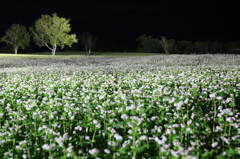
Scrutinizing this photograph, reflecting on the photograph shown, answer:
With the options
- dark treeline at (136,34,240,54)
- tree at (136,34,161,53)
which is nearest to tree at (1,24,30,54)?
dark treeline at (136,34,240,54)

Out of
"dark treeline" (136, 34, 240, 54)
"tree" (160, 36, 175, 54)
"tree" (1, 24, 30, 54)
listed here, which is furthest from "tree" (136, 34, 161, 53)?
"tree" (1, 24, 30, 54)

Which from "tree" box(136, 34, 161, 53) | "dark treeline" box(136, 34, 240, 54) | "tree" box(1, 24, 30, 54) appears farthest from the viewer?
"tree" box(136, 34, 161, 53)

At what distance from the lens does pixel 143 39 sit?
114 m

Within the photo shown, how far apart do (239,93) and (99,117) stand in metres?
5.84

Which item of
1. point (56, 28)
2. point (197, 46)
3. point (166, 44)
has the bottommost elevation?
point (197, 46)

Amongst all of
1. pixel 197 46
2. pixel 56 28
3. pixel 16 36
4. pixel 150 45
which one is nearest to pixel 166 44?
pixel 197 46

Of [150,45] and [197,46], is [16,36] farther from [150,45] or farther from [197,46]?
[197,46]

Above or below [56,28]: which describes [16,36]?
below

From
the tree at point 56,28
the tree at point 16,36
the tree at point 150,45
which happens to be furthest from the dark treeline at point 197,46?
the tree at point 16,36

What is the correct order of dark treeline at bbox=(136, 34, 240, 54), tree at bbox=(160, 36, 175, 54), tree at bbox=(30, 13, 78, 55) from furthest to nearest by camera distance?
tree at bbox=(160, 36, 175, 54) → dark treeline at bbox=(136, 34, 240, 54) → tree at bbox=(30, 13, 78, 55)

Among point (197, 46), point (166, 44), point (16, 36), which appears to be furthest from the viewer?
point (197, 46)

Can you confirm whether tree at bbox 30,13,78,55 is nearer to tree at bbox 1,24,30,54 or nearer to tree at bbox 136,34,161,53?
tree at bbox 1,24,30,54

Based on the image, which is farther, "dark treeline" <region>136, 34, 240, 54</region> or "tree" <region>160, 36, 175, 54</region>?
"tree" <region>160, 36, 175, 54</region>

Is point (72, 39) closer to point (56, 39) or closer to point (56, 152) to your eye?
point (56, 39)
